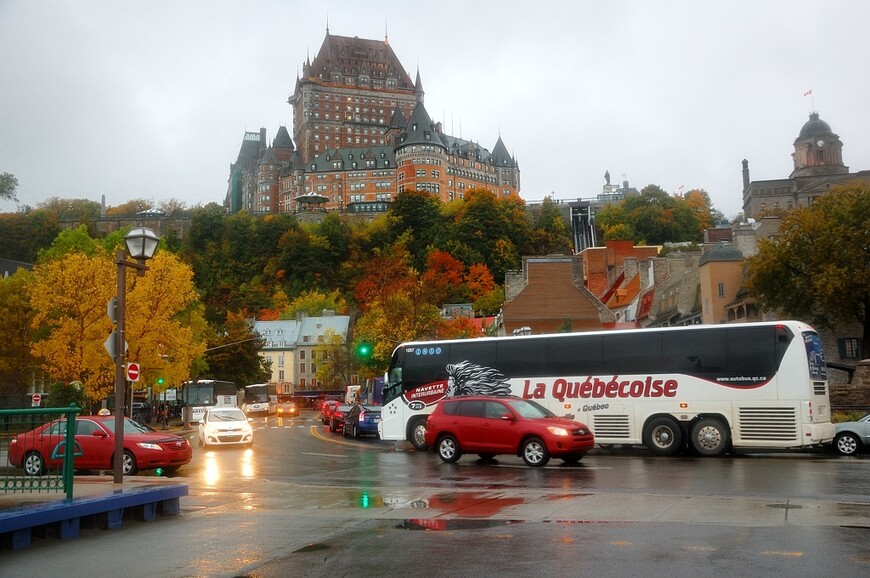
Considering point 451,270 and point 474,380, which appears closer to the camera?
point 474,380

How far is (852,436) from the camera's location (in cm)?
2456

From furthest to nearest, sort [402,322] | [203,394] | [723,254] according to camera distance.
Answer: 1. [203,394]
2. [402,322]
3. [723,254]

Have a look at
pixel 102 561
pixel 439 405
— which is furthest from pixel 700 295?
pixel 102 561

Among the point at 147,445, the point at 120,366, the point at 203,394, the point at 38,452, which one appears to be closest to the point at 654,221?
the point at 203,394

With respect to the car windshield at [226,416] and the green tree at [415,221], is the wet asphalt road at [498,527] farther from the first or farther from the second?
the green tree at [415,221]

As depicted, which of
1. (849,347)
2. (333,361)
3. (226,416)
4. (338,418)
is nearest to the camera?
(226,416)

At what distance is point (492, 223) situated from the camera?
13550 cm

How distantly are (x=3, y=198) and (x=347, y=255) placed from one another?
54509 mm

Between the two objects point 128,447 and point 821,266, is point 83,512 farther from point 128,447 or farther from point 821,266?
point 821,266

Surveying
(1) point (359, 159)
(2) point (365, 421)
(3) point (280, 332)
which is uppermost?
(1) point (359, 159)

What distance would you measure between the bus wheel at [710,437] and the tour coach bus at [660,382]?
0.09 feet

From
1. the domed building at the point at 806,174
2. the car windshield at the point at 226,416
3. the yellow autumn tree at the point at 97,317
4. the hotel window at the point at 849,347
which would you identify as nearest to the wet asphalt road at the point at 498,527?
the car windshield at the point at 226,416

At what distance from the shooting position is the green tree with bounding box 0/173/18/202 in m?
116

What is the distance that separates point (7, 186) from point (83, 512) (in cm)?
11891
